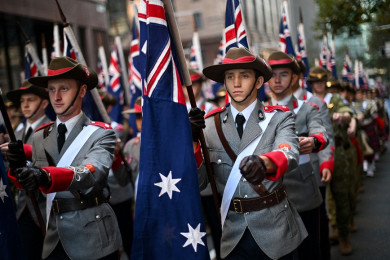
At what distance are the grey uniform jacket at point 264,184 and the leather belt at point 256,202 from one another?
30 millimetres

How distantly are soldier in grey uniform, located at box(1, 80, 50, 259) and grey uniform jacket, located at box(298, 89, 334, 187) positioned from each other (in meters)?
3.00

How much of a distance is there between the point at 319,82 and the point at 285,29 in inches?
57.4

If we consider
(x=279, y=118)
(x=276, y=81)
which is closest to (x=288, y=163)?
(x=279, y=118)

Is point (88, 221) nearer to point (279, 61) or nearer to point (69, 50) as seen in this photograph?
point (279, 61)

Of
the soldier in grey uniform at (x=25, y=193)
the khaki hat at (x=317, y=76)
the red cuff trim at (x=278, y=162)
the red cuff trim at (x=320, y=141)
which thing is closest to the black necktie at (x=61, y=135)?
the soldier in grey uniform at (x=25, y=193)

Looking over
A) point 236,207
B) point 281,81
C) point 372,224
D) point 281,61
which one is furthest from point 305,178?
point 372,224

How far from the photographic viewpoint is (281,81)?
20.6ft

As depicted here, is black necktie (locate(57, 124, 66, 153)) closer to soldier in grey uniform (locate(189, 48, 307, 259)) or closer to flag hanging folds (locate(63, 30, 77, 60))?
soldier in grey uniform (locate(189, 48, 307, 259))

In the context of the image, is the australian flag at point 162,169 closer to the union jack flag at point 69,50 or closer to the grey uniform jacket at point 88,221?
the grey uniform jacket at point 88,221

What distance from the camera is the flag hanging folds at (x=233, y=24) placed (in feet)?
21.5

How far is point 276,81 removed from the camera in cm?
628

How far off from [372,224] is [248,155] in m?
6.05

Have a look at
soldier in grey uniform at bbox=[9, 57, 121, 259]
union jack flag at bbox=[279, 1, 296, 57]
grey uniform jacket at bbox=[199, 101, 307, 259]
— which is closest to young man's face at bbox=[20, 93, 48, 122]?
soldier in grey uniform at bbox=[9, 57, 121, 259]

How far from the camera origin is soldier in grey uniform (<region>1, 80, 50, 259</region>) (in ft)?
17.7
